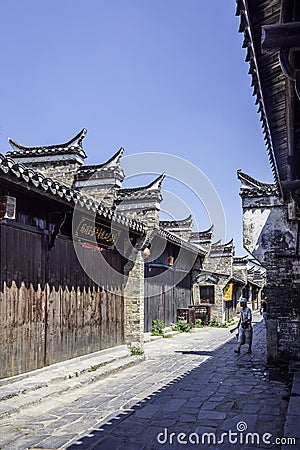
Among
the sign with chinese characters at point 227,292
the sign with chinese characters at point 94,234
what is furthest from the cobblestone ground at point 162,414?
the sign with chinese characters at point 227,292

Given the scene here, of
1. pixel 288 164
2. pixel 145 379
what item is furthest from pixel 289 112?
pixel 145 379

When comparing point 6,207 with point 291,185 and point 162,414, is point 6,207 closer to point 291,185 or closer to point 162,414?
point 162,414

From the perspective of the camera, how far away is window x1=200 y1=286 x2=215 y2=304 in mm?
24161

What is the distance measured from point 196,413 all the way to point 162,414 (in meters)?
0.50

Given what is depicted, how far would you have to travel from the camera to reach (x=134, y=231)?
1159 centimetres

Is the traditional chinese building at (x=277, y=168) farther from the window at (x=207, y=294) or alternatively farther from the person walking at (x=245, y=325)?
the window at (x=207, y=294)

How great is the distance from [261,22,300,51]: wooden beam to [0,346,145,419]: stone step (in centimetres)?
553

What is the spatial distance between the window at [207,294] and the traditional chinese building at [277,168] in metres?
13.6

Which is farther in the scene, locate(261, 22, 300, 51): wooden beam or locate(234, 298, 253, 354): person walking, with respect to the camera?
locate(234, 298, 253, 354): person walking

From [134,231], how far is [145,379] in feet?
12.5

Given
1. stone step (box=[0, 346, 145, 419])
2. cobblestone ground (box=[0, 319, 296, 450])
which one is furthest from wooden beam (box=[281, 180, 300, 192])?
Result: stone step (box=[0, 346, 145, 419])

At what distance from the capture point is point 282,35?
A: 3.00m

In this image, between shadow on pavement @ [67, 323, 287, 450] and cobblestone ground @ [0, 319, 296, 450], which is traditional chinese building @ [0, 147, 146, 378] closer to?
cobblestone ground @ [0, 319, 296, 450]

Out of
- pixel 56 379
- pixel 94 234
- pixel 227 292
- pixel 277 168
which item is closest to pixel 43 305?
pixel 56 379
